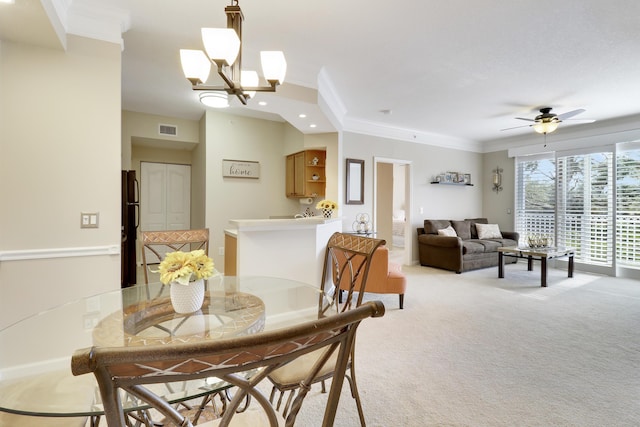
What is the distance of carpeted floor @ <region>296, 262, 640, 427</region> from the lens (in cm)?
179

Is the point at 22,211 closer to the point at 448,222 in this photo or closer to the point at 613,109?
the point at 448,222

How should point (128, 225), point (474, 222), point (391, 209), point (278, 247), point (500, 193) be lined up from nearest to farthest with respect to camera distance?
point (278, 247) < point (128, 225) < point (474, 222) < point (500, 193) < point (391, 209)

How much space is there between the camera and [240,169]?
5.16 metres

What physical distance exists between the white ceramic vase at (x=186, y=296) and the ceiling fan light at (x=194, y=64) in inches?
49.0

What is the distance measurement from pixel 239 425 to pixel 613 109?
6.55 meters

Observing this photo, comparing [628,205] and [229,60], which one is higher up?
[229,60]

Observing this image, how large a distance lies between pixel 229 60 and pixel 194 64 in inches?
13.9

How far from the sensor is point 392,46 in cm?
287

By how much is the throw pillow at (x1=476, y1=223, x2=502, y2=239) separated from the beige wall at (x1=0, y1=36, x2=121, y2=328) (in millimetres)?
6363

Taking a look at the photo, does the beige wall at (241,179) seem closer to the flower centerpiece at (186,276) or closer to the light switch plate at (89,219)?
the light switch plate at (89,219)

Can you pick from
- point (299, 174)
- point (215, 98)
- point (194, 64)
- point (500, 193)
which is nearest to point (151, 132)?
point (215, 98)

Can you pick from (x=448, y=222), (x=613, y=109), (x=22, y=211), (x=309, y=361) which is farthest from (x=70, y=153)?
(x=613, y=109)

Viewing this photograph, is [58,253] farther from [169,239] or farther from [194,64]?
[194,64]

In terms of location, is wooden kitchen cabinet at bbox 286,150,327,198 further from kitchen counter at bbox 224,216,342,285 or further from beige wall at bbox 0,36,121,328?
beige wall at bbox 0,36,121,328
